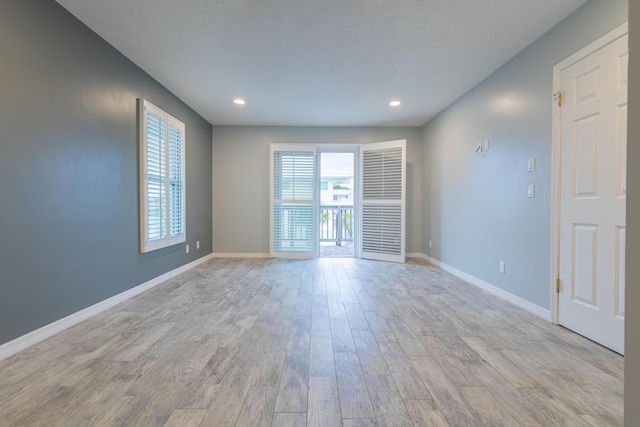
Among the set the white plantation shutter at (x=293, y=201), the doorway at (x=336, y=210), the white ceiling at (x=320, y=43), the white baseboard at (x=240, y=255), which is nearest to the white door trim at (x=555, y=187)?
the white ceiling at (x=320, y=43)

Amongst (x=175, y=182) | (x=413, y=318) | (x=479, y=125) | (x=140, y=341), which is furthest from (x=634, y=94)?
(x=175, y=182)

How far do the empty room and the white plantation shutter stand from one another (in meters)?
1.16

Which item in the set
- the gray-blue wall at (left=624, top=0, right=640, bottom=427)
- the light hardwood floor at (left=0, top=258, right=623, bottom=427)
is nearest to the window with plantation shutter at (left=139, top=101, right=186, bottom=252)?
the light hardwood floor at (left=0, top=258, right=623, bottom=427)

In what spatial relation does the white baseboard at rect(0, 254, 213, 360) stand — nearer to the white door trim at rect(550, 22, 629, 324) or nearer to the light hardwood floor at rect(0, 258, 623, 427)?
the light hardwood floor at rect(0, 258, 623, 427)

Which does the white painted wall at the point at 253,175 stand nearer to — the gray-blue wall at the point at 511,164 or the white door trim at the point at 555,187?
the gray-blue wall at the point at 511,164

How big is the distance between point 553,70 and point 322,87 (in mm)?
2300

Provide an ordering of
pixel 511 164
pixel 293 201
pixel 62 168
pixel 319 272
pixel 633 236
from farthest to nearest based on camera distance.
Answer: pixel 293 201
pixel 319 272
pixel 511 164
pixel 62 168
pixel 633 236

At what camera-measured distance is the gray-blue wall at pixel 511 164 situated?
2422 millimetres

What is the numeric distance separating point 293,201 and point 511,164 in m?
3.41

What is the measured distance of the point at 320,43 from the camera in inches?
105

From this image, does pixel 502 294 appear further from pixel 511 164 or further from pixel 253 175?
pixel 253 175

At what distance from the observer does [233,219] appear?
543 cm

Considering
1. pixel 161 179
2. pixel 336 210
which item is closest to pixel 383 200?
pixel 336 210

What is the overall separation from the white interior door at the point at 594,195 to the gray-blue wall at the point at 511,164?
6.7 inches
